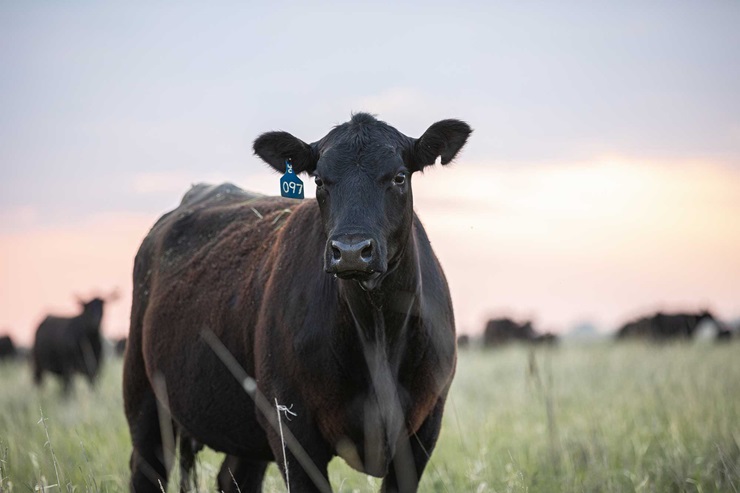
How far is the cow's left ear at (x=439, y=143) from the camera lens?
5.13 m

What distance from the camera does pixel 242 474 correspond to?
6855 millimetres

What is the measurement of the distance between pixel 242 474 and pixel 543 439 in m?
3.92

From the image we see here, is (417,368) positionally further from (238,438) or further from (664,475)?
(664,475)

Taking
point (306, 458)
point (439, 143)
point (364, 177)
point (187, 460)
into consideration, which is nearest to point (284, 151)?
point (364, 177)

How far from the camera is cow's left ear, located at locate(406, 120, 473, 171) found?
513 centimetres

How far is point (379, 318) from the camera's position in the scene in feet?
15.6

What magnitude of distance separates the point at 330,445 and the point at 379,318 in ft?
2.85

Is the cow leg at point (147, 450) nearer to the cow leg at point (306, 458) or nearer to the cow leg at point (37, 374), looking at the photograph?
the cow leg at point (306, 458)

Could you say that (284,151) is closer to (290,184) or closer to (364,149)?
(290,184)

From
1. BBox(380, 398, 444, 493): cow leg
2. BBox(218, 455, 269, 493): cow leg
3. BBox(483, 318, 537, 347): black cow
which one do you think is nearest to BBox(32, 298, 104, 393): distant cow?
BBox(218, 455, 269, 493): cow leg

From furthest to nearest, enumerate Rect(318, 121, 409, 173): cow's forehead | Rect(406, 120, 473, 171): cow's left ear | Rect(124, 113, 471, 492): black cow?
Rect(406, 120, 473, 171): cow's left ear, Rect(318, 121, 409, 173): cow's forehead, Rect(124, 113, 471, 492): black cow

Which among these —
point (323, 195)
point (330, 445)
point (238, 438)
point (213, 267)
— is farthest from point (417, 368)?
point (213, 267)

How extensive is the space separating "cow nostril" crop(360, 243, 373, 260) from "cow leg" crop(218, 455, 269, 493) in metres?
3.35

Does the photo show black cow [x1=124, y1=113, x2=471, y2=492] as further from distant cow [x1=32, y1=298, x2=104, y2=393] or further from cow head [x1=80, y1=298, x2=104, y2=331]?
cow head [x1=80, y1=298, x2=104, y2=331]
